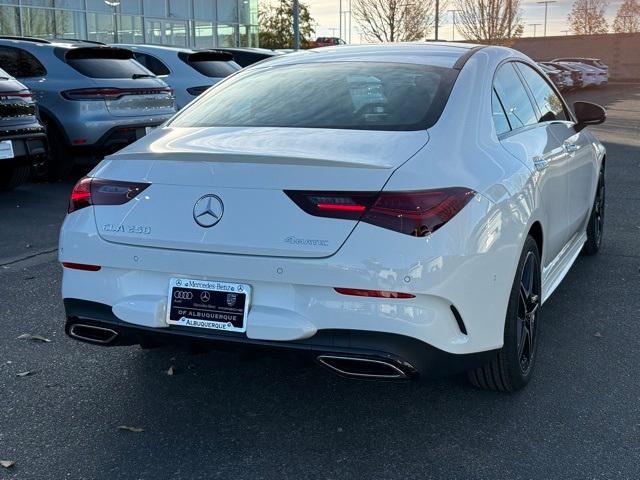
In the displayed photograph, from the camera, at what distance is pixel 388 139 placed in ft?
10.7

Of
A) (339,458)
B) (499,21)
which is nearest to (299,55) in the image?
(339,458)

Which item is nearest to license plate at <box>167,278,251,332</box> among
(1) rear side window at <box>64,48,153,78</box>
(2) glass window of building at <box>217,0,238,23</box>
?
(1) rear side window at <box>64,48,153,78</box>

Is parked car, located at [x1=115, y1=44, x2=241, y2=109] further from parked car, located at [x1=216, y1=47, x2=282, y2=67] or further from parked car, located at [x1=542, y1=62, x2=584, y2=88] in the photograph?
parked car, located at [x1=542, y1=62, x2=584, y2=88]

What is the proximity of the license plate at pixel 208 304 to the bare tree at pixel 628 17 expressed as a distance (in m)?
78.6

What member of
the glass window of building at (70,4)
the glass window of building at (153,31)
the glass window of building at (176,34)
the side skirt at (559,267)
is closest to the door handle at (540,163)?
the side skirt at (559,267)

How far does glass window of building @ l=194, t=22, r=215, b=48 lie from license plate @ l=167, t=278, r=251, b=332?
29984 millimetres

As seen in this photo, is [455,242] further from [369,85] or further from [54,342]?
[54,342]

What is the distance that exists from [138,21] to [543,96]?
2610 cm

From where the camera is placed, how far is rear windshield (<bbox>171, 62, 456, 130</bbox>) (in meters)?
3.56

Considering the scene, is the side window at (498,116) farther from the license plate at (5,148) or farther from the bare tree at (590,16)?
the bare tree at (590,16)

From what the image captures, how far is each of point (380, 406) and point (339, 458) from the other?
519 millimetres

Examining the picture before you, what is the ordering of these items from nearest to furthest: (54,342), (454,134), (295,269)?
(295,269)
(454,134)
(54,342)

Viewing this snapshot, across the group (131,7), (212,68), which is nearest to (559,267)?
(212,68)

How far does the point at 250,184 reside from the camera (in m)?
3.07
